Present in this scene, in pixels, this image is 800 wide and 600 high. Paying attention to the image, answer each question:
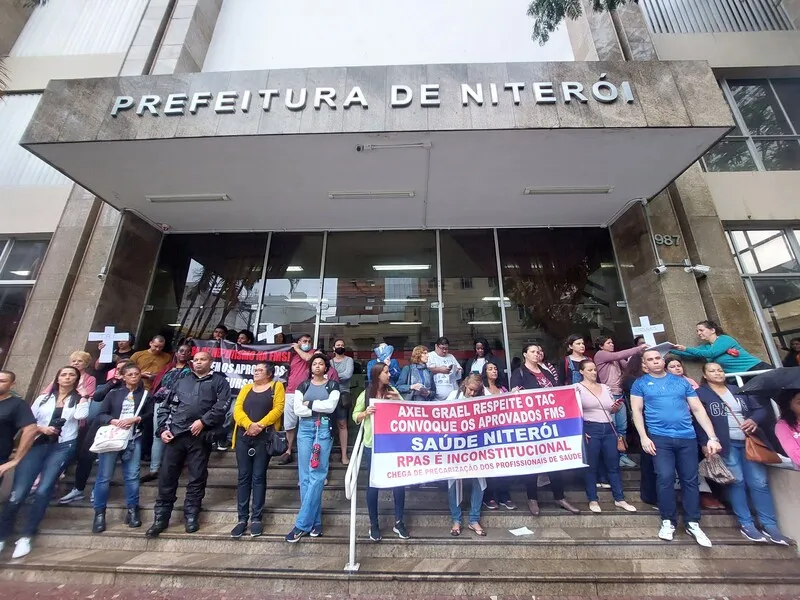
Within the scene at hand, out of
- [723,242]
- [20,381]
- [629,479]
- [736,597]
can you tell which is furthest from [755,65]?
[20,381]

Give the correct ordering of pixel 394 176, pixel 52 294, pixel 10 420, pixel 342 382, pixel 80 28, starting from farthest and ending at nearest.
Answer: pixel 80 28 < pixel 52 294 < pixel 394 176 < pixel 342 382 < pixel 10 420

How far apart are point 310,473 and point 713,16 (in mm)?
13214

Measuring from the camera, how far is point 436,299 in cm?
708

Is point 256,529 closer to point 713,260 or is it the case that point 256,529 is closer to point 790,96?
point 713,260

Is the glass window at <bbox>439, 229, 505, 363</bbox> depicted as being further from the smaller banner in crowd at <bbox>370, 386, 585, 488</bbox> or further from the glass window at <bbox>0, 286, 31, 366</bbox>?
the glass window at <bbox>0, 286, 31, 366</bbox>

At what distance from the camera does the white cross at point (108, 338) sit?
570 centimetres

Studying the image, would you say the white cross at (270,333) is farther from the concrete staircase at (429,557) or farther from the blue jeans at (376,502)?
the blue jeans at (376,502)

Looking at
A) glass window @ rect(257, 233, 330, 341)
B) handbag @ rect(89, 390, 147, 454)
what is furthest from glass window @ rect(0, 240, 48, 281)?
handbag @ rect(89, 390, 147, 454)

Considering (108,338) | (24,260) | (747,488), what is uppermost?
(24,260)

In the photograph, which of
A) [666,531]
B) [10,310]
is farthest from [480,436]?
[10,310]

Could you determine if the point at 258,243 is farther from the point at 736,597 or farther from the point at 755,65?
the point at 755,65

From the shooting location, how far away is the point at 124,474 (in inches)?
155

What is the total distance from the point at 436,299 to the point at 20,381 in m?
7.33

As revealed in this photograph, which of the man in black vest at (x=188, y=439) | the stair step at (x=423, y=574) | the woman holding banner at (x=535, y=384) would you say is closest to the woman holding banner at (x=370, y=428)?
the stair step at (x=423, y=574)
